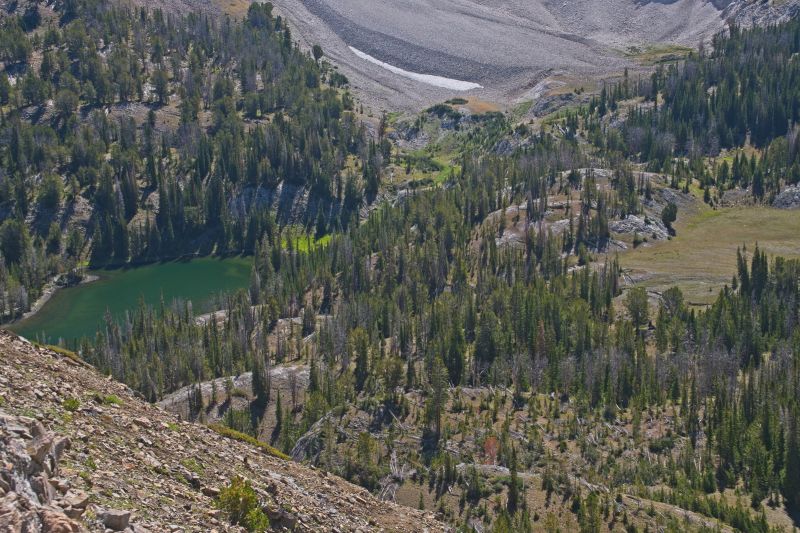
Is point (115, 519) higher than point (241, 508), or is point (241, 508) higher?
point (115, 519)

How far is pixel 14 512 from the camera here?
29.1 meters

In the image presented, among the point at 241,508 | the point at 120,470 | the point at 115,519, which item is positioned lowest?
the point at 241,508

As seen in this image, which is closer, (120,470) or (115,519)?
(115,519)

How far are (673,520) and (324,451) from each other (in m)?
44.9

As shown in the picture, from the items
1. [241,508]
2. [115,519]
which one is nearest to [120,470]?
[241,508]

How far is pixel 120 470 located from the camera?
1670 inches

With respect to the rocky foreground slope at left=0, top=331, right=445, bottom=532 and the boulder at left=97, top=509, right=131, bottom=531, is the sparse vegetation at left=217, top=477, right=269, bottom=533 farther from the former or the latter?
the boulder at left=97, top=509, right=131, bottom=531

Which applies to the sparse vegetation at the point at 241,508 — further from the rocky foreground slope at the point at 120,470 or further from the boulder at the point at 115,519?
the boulder at the point at 115,519

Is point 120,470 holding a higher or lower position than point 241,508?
higher

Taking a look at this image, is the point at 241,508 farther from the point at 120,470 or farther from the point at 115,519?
the point at 115,519

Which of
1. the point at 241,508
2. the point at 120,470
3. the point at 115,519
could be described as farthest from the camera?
the point at 241,508

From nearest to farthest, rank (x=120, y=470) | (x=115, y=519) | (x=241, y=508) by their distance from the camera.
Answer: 1. (x=115, y=519)
2. (x=120, y=470)
3. (x=241, y=508)

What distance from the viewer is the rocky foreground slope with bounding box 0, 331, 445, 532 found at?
111ft

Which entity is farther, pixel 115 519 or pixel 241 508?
pixel 241 508
